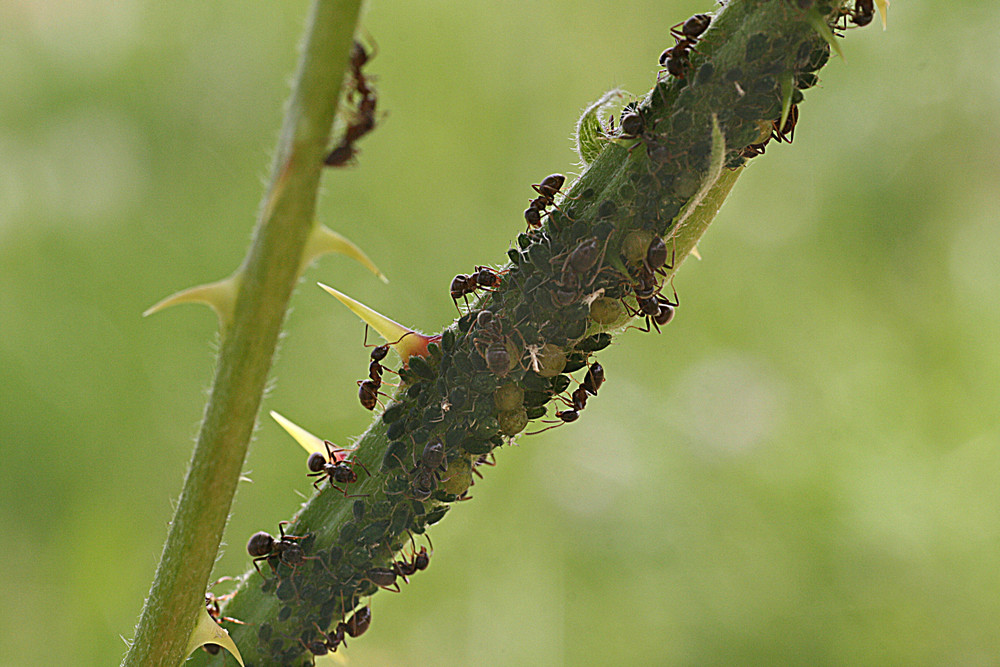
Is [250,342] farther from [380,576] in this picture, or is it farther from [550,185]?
[550,185]

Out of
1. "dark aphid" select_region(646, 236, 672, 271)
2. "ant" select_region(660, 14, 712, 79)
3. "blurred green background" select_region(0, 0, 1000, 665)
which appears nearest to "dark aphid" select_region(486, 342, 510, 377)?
"dark aphid" select_region(646, 236, 672, 271)

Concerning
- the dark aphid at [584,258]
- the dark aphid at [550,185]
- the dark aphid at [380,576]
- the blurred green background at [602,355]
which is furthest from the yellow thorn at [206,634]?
the blurred green background at [602,355]

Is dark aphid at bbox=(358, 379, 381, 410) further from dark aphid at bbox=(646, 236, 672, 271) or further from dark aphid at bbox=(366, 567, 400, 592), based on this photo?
dark aphid at bbox=(646, 236, 672, 271)

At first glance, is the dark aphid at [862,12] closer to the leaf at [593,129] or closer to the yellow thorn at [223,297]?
the leaf at [593,129]

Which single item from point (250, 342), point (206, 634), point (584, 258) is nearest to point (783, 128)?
point (584, 258)

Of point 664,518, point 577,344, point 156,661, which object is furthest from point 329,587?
point 664,518

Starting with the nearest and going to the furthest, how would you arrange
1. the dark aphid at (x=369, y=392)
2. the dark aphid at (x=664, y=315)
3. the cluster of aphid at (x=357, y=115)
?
the cluster of aphid at (x=357, y=115) → the dark aphid at (x=664, y=315) → the dark aphid at (x=369, y=392)

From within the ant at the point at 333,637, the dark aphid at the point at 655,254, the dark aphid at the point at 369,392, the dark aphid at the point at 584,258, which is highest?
the dark aphid at the point at 369,392
